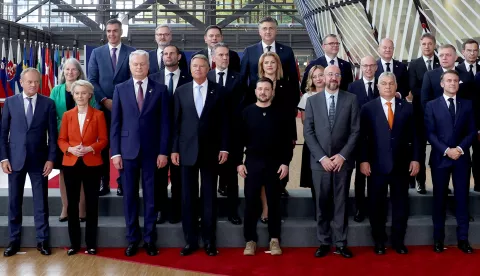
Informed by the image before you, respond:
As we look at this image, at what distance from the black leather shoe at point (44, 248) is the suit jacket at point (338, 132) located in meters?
2.27

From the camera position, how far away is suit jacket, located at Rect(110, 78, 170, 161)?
4652 millimetres

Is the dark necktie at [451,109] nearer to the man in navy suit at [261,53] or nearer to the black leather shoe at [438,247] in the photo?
the black leather shoe at [438,247]

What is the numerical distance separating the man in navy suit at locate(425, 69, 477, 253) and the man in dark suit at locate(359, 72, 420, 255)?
19 centimetres

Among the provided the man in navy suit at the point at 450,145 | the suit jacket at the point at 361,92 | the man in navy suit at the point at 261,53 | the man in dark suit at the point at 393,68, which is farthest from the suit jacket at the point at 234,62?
the man in navy suit at the point at 450,145

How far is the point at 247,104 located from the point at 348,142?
3.30 ft

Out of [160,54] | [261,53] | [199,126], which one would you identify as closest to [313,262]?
[199,126]

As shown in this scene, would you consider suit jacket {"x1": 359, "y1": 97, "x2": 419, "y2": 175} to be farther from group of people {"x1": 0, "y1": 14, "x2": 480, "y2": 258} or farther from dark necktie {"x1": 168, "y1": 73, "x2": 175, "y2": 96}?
dark necktie {"x1": 168, "y1": 73, "x2": 175, "y2": 96}

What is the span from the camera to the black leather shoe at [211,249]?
4709 mm

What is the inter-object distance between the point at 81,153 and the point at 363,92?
2486 mm

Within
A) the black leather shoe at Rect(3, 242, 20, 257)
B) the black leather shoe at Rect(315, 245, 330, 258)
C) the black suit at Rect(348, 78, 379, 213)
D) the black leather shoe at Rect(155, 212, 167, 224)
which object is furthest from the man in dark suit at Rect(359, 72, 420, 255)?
the black leather shoe at Rect(3, 242, 20, 257)

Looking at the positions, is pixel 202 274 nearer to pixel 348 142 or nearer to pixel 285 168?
pixel 285 168

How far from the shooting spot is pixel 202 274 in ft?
13.9

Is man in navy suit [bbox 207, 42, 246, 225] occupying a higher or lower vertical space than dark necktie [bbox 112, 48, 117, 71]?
lower

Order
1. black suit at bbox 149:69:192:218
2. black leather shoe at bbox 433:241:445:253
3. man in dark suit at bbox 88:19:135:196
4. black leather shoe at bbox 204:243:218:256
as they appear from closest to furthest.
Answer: black leather shoe at bbox 204:243:218:256, black leather shoe at bbox 433:241:445:253, black suit at bbox 149:69:192:218, man in dark suit at bbox 88:19:135:196
